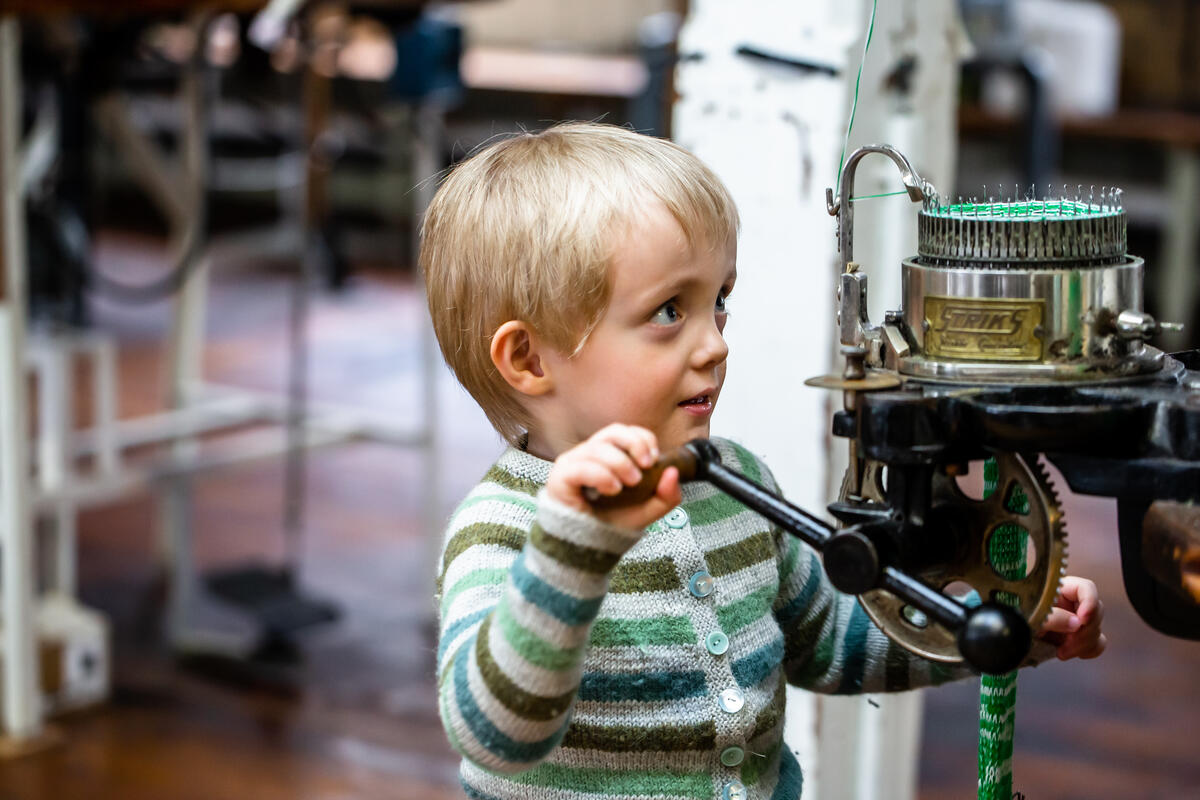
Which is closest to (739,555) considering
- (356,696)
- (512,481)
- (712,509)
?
(712,509)

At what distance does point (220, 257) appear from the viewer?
5.61 meters

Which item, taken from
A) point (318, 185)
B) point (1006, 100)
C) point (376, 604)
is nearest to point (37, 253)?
point (376, 604)

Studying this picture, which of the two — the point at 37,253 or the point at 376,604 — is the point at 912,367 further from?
the point at 37,253

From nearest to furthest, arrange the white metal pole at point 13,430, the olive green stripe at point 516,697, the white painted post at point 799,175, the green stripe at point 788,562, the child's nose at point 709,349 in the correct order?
the olive green stripe at point 516,697, the child's nose at point 709,349, the green stripe at point 788,562, the white painted post at point 799,175, the white metal pole at point 13,430

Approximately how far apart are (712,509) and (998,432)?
292 mm

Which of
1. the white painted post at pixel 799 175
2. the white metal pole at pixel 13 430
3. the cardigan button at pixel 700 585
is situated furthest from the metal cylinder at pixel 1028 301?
the white metal pole at pixel 13 430

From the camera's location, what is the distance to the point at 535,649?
762mm

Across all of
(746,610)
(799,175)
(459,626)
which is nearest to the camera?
Result: (459,626)

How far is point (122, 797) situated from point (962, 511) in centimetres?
177

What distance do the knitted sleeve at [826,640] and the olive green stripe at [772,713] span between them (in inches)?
1.9

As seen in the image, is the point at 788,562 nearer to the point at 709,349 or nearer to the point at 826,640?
the point at 826,640

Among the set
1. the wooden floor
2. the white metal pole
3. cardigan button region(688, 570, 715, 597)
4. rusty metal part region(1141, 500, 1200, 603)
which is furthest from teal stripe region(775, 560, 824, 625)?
the white metal pole

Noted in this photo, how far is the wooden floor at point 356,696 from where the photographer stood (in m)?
2.30

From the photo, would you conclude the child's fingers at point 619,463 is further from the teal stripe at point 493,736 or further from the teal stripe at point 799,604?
the teal stripe at point 799,604
